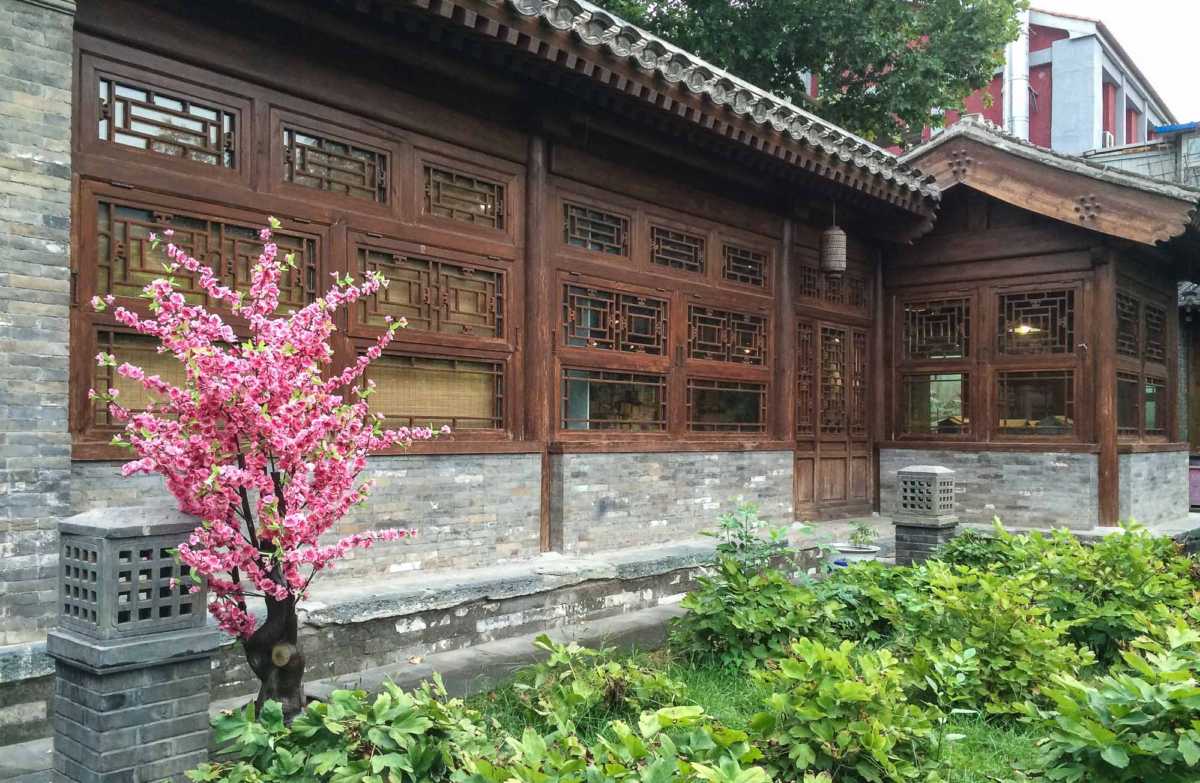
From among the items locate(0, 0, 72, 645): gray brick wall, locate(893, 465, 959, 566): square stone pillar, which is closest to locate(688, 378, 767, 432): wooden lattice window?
locate(893, 465, 959, 566): square stone pillar

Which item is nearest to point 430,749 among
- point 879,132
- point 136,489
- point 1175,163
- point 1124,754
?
point 1124,754

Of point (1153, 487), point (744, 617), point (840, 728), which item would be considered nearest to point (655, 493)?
point (744, 617)

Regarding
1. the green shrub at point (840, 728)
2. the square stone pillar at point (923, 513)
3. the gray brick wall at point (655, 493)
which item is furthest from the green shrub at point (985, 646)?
the square stone pillar at point (923, 513)

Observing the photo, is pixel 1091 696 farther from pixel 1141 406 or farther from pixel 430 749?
pixel 1141 406

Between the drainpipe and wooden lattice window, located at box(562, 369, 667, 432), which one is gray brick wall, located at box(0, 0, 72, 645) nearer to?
wooden lattice window, located at box(562, 369, 667, 432)

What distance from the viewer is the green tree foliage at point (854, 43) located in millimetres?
13305

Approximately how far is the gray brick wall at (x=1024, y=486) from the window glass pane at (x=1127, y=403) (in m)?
0.73

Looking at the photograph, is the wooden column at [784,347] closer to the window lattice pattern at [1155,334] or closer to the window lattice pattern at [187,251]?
the window lattice pattern at [1155,334]

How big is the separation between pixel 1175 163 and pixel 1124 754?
53.5 feet

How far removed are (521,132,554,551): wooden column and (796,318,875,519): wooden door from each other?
3.60m

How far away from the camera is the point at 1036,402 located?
963 cm

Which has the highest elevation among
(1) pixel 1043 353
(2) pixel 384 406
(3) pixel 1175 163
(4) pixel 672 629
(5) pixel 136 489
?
(3) pixel 1175 163

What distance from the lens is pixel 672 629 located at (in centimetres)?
543

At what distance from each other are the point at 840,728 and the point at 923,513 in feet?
13.7
